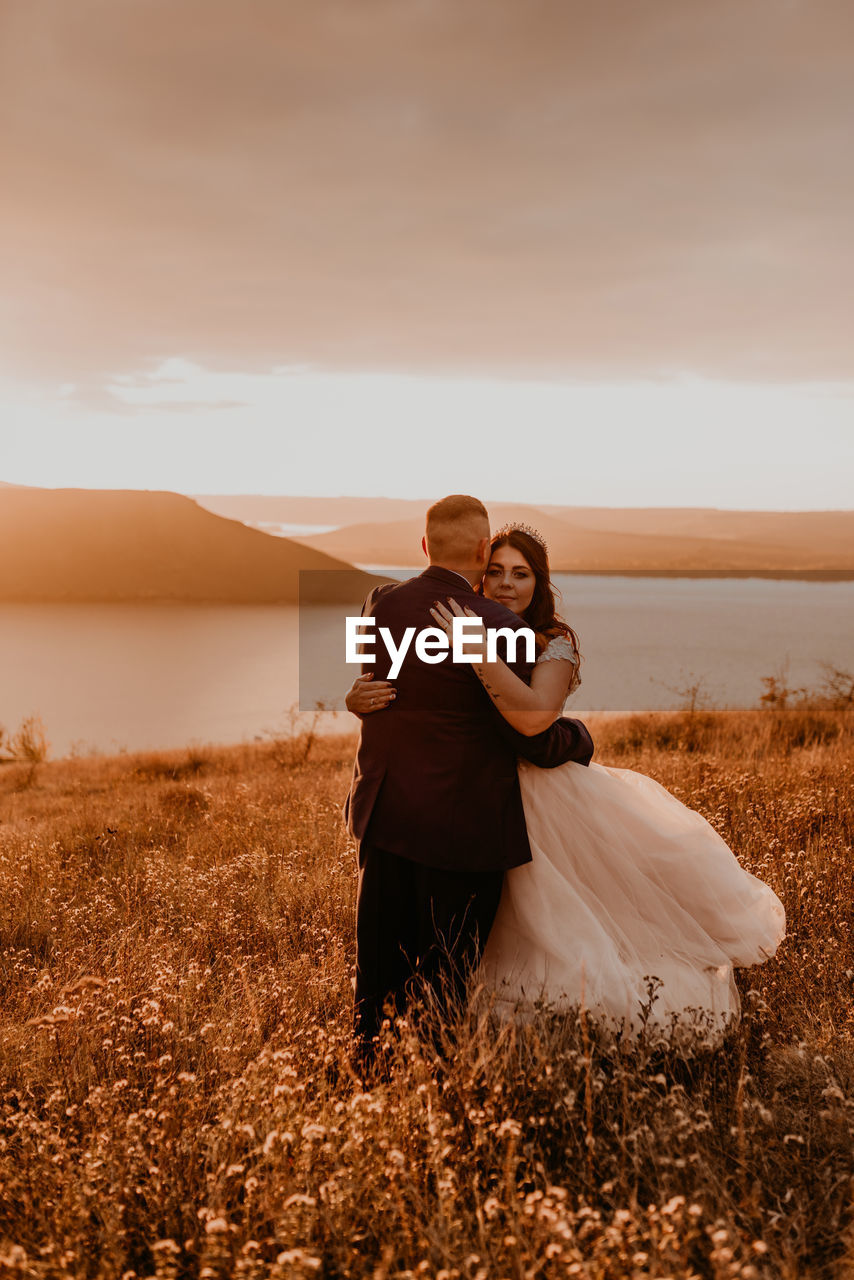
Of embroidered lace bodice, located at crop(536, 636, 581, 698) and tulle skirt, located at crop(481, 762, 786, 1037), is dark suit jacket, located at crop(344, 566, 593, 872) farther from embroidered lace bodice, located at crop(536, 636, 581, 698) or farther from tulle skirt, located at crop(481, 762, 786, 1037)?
tulle skirt, located at crop(481, 762, 786, 1037)

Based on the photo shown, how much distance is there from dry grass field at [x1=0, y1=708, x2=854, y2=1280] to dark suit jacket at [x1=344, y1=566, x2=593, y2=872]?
0.77m

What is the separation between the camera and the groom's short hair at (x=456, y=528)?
3.64m

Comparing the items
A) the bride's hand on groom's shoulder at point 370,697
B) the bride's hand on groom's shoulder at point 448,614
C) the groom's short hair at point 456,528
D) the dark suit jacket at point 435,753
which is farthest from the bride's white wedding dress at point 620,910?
the bride's hand on groom's shoulder at point 370,697

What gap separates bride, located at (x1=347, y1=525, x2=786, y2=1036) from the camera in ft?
12.8

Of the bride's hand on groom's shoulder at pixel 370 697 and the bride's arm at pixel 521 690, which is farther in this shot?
the bride's hand on groom's shoulder at pixel 370 697

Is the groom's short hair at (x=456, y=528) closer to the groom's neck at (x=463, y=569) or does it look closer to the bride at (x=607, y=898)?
the groom's neck at (x=463, y=569)

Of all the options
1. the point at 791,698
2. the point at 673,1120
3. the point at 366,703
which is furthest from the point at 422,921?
the point at 791,698

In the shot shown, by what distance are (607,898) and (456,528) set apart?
2045mm

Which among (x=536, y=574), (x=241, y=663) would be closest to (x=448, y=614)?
(x=536, y=574)

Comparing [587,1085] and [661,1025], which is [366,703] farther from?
[661,1025]

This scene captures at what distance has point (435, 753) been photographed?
3.66m

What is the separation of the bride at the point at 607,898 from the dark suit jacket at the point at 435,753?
0.17 meters

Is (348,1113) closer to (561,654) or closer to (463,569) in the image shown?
(561,654)

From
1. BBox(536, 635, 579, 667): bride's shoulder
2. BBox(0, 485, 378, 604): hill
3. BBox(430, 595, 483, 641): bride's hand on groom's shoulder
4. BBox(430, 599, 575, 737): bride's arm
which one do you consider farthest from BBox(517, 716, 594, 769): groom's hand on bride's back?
BBox(0, 485, 378, 604): hill
